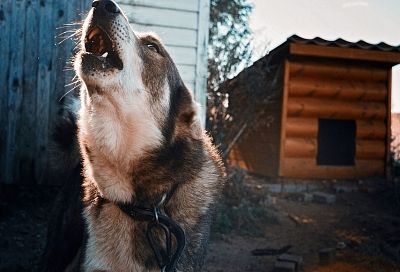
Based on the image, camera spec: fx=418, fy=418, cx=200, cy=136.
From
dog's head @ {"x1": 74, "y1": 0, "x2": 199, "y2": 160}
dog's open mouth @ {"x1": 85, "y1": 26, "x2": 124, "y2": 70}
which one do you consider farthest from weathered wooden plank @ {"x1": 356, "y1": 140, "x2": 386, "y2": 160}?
dog's open mouth @ {"x1": 85, "y1": 26, "x2": 124, "y2": 70}

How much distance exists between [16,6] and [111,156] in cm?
375

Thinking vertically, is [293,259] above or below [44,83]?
below

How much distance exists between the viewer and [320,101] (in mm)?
8578

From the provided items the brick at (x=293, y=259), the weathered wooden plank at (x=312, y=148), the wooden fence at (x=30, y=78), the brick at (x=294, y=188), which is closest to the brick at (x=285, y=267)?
the brick at (x=293, y=259)

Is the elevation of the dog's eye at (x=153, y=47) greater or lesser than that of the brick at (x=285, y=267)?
greater

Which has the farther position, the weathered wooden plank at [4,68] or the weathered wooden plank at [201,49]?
the weathered wooden plank at [201,49]

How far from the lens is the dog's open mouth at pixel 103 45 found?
2.17 metres

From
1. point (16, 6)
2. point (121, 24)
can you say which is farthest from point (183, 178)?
point (16, 6)

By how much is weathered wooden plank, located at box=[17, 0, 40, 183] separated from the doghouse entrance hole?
6756 mm

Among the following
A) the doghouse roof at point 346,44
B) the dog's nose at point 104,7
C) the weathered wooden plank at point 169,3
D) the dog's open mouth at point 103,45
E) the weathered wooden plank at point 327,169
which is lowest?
the weathered wooden plank at point 327,169

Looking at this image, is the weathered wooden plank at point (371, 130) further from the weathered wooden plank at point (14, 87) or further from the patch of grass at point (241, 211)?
the weathered wooden plank at point (14, 87)

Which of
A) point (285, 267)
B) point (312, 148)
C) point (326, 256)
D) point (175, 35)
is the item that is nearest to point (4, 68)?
point (175, 35)

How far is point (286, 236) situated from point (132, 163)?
3.56 metres

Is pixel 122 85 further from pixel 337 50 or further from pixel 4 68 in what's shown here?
pixel 337 50
